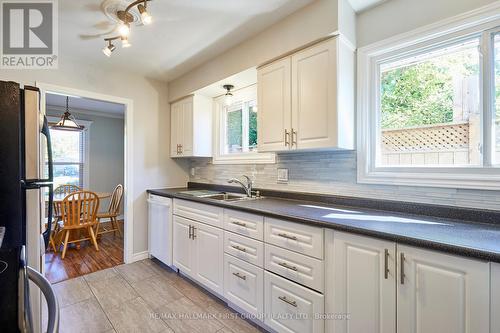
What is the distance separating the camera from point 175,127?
3.26m

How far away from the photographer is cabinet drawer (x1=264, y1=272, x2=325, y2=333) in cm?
141

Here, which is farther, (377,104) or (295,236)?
(377,104)

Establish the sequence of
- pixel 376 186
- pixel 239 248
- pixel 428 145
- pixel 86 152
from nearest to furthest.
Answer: pixel 428 145 < pixel 376 186 < pixel 239 248 < pixel 86 152

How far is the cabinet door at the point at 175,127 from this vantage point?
3.18m

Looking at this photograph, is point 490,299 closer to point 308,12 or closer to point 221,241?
point 221,241

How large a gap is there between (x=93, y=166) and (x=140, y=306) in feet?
12.8

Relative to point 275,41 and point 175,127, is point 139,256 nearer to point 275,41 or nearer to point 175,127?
point 175,127

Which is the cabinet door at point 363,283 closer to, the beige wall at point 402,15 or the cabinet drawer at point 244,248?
the cabinet drawer at point 244,248

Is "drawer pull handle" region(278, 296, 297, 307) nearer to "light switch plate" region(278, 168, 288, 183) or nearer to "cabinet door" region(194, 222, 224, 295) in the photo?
"cabinet door" region(194, 222, 224, 295)

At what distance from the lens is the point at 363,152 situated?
179 cm

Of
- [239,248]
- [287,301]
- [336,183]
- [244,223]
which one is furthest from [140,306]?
[336,183]

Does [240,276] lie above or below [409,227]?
below

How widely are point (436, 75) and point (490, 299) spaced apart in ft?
4.38

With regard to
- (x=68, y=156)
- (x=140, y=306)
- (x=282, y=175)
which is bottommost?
(x=140, y=306)
